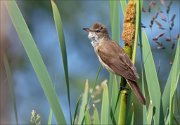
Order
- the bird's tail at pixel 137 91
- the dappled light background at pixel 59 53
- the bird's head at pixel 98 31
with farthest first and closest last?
the dappled light background at pixel 59 53
the bird's head at pixel 98 31
the bird's tail at pixel 137 91

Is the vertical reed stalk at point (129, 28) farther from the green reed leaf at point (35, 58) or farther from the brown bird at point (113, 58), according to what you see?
the green reed leaf at point (35, 58)

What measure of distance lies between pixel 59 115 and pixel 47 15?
5212 millimetres

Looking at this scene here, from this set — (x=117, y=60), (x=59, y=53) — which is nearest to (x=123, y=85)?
(x=117, y=60)

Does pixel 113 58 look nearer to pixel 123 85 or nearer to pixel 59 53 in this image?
pixel 123 85

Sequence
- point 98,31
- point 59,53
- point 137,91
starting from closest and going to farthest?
point 137,91, point 98,31, point 59,53

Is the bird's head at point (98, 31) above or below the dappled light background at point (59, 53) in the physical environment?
above

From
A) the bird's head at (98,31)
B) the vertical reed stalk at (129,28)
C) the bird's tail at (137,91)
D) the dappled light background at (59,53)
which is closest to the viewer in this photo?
the vertical reed stalk at (129,28)

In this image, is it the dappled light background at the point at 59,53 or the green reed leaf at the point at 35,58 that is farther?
the dappled light background at the point at 59,53

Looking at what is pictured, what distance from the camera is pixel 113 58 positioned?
283 cm

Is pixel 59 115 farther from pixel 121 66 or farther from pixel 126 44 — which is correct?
pixel 121 66

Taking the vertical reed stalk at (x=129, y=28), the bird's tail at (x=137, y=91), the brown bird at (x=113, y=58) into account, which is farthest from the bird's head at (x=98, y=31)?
the vertical reed stalk at (x=129, y=28)

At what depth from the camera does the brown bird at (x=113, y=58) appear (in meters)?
2.41

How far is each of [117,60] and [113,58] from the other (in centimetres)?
10

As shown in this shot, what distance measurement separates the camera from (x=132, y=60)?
219cm
